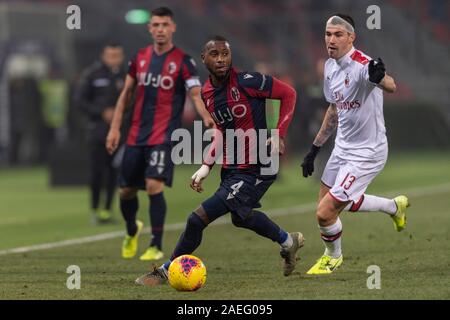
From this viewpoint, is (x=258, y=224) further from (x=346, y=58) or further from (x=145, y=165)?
(x=145, y=165)

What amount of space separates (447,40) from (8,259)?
88.7 ft

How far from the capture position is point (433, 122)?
33.0 meters

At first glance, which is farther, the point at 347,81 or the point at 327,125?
the point at 327,125

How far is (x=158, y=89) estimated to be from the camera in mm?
12203

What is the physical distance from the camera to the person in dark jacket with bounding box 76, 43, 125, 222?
16.0m

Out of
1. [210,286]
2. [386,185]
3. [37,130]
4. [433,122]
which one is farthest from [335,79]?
[433,122]

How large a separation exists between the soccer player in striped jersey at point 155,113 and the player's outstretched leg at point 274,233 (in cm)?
218

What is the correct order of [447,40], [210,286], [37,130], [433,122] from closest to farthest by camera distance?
[210,286], [37,130], [433,122], [447,40]

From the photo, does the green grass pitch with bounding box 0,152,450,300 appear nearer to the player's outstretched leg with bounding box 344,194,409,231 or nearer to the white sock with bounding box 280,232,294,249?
the white sock with bounding box 280,232,294,249

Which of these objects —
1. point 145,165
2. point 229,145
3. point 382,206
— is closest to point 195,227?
point 229,145

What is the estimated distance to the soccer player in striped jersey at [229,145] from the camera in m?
9.70

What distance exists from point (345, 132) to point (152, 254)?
2.68 m

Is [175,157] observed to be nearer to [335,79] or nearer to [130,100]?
[130,100]

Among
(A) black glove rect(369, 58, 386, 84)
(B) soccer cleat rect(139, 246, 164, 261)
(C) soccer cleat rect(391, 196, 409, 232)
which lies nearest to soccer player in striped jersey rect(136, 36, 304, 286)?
(A) black glove rect(369, 58, 386, 84)
